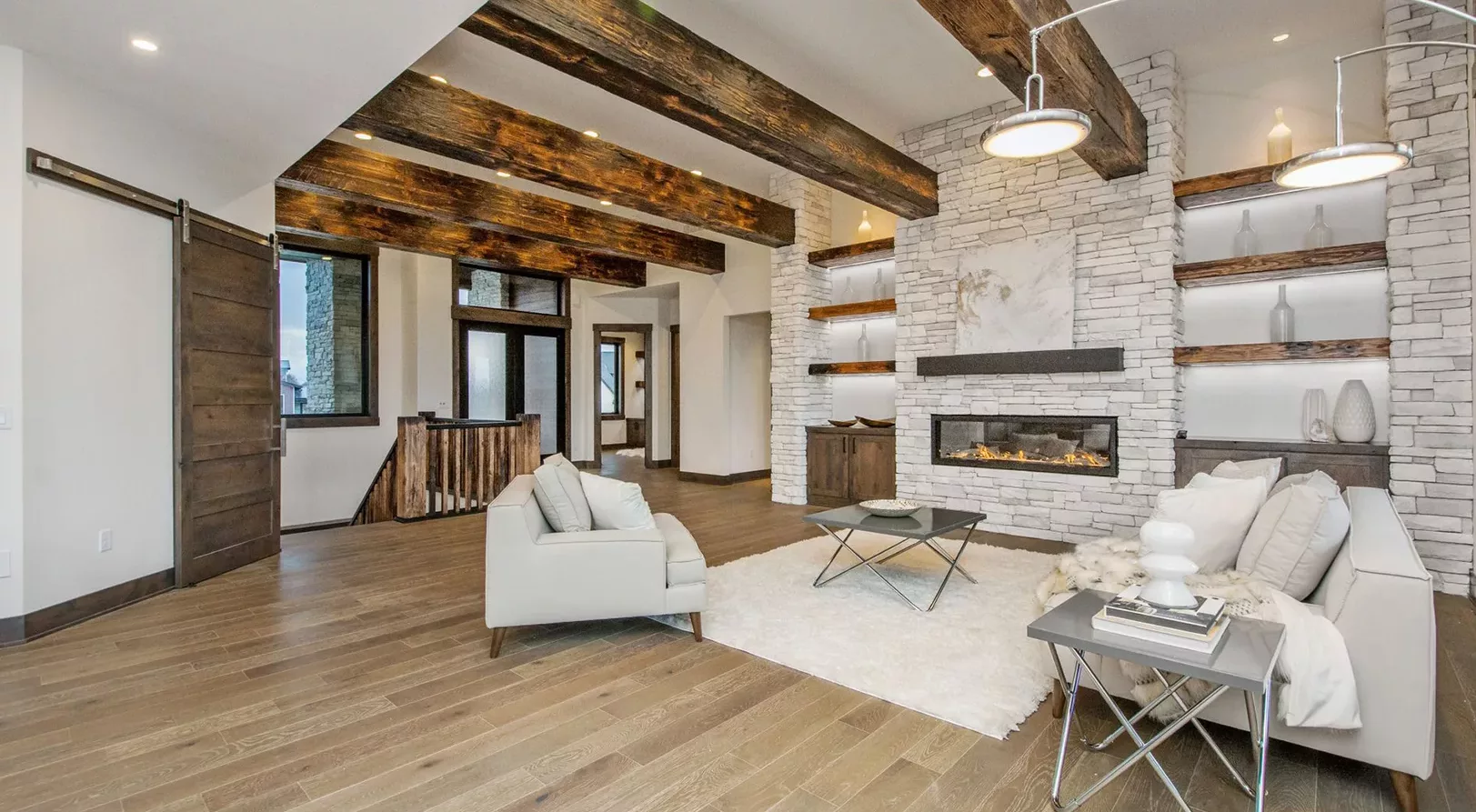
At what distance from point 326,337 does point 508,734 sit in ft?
21.9

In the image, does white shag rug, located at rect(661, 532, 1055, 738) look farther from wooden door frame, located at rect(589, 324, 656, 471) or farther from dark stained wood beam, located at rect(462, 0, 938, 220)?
wooden door frame, located at rect(589, 324, 656, 471)

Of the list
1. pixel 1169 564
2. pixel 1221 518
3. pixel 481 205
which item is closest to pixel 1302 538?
pixel 1221 518

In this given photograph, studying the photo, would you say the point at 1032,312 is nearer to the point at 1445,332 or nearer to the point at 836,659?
the point at 1445,332

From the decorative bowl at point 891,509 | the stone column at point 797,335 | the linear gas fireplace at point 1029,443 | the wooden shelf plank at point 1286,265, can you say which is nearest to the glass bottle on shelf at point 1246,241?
the wooden shelf plank at point 1286,265

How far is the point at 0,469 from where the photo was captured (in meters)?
3.12

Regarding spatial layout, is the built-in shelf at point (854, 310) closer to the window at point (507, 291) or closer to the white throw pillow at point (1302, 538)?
the white throw pillow at point (1302, 538)

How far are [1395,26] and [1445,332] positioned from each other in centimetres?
184

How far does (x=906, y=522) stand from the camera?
12.4 ft

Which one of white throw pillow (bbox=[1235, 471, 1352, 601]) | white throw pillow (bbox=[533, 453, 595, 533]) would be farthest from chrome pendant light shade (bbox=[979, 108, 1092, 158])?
white throw pillow (bbox=[533, 453, 595, 533])

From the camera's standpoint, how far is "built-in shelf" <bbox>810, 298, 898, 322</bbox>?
21.6ft

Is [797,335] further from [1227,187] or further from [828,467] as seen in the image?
[1227,187]

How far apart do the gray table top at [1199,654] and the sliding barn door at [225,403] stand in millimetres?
4752

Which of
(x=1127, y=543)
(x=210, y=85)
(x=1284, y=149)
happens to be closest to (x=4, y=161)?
(x=210, y=85)

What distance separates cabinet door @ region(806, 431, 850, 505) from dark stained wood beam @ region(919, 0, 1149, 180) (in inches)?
128
